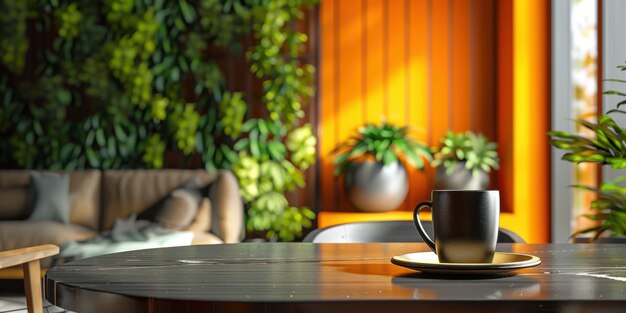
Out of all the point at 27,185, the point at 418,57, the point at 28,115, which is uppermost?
the point at 418,57

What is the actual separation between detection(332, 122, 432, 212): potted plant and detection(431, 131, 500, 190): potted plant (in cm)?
16

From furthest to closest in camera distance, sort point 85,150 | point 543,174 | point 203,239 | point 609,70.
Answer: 1. point 85,150
2. point 543,174
3. point 203,239
4. point 609,70

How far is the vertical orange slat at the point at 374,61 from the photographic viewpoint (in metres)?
5.40

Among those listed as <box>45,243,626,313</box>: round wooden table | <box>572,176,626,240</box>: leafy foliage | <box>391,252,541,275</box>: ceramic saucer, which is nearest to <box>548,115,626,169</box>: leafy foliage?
<box>572,176,626,240</box>: leafy foliage

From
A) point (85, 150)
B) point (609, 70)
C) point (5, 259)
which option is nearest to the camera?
point (5, 259)

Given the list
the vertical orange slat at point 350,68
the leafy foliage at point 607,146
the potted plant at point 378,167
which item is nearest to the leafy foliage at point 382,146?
the potted plant at point 378,167

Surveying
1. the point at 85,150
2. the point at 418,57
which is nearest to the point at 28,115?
the point at 85,150

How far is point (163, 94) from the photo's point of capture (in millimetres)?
5293

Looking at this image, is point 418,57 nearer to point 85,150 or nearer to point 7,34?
point 85,150

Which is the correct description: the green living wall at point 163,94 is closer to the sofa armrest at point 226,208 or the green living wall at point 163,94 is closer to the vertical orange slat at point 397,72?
the sofa armrest at point 226,208

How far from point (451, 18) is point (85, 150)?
2.75m

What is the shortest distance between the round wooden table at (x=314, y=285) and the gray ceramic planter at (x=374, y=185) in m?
3.56

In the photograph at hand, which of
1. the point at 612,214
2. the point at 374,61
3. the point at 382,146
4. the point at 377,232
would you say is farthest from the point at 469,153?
the point at 377,232

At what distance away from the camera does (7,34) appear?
17.8 feet
